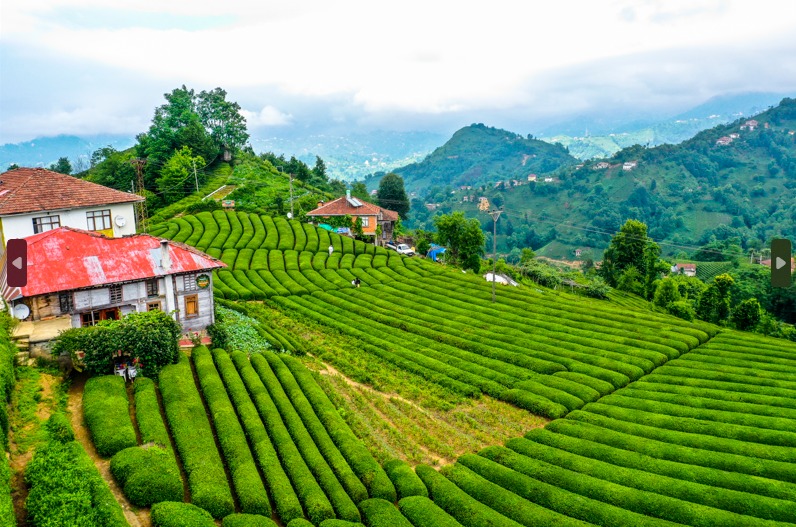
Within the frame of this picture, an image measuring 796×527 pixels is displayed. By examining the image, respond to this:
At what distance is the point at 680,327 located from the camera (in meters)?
42.6

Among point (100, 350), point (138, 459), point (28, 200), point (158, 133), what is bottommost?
point (138, 459)

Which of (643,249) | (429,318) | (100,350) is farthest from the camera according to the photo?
(643,249)

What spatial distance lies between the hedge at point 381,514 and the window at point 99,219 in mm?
33805

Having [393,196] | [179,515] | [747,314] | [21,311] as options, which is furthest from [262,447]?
[393,196]

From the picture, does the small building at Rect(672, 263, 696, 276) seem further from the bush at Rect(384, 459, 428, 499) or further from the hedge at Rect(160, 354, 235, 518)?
the hedge at Rect(160, 354, 235, 518)

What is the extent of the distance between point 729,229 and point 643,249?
55.3 metres

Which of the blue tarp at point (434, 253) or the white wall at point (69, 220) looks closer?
the white wall at point (69, 220)

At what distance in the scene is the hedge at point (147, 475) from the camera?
1972 cm

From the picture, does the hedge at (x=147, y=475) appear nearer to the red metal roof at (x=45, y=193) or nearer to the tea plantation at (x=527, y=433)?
the tea plantation at (x=527, y=433)

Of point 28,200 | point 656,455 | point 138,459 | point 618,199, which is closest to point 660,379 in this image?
point 656,455

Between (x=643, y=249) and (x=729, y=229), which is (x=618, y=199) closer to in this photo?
(x=729, y=229)

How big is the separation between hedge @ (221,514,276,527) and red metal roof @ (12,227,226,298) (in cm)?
1871

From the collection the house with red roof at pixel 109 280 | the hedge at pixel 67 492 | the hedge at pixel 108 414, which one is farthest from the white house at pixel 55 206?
the hedge at pixel 67 492

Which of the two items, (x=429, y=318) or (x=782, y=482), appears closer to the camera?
(x=782, y=482)
